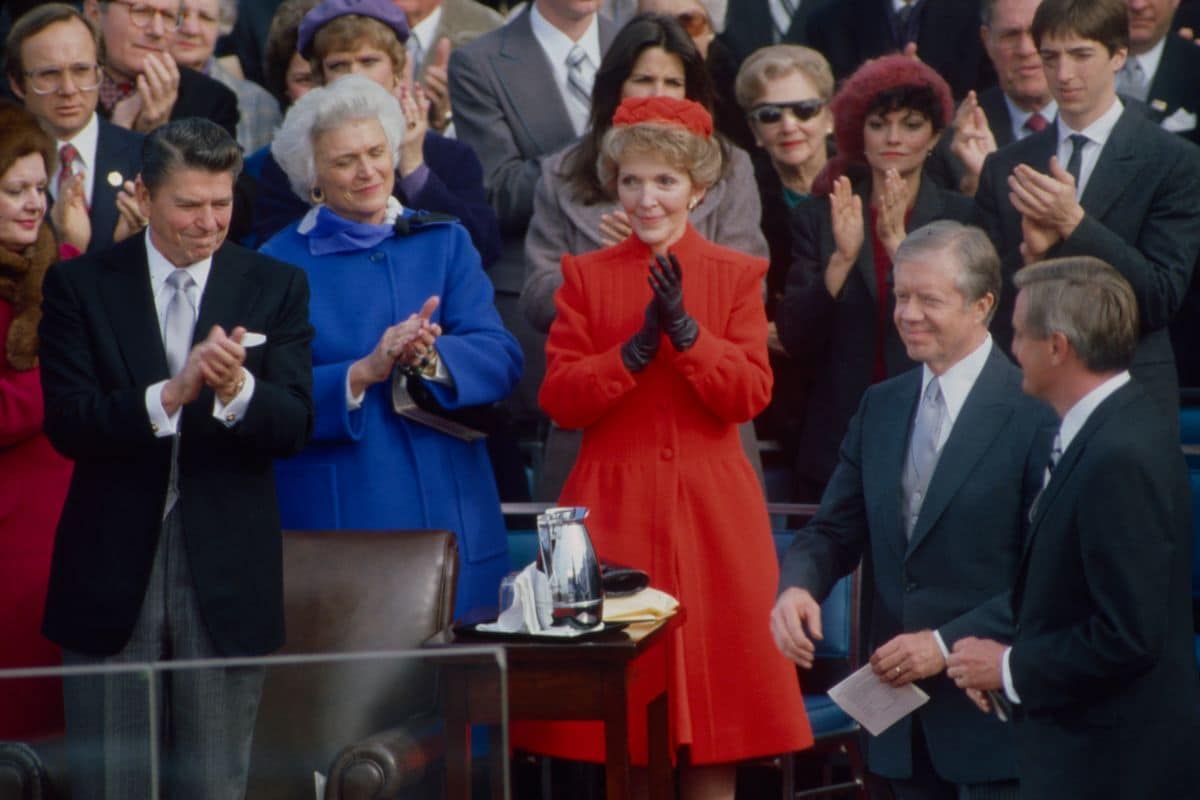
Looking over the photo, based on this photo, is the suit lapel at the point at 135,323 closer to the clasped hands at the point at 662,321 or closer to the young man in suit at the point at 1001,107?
the clasped hands at the point at 662,321

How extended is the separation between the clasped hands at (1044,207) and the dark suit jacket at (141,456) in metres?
2.03

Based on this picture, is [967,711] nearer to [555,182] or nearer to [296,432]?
[296,432]

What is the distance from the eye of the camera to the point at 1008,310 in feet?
16.6

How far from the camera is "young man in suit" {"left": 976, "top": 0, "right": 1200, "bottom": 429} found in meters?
4.66

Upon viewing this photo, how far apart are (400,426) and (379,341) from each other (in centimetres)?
22

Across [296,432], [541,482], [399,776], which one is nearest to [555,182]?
[541,482]

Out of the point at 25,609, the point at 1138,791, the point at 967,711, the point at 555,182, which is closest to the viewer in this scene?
the point at 1138,791

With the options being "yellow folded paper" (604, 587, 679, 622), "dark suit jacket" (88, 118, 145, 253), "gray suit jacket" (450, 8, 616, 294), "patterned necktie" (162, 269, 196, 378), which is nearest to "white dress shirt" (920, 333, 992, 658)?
"yellow folded paper" (604, 587, 679, 622)

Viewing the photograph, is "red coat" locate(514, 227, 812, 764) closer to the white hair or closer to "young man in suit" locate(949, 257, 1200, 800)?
the white hair

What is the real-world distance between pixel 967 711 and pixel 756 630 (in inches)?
34.7

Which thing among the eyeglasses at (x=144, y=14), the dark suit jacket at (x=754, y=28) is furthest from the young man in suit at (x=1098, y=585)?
the dark suit jacket at (x=754, y=28)

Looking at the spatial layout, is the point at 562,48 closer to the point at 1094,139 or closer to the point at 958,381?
the point at 1094,139

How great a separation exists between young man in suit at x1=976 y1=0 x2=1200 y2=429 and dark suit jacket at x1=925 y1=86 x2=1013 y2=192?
0.60 meters

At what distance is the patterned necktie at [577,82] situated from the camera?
5.87 meters
